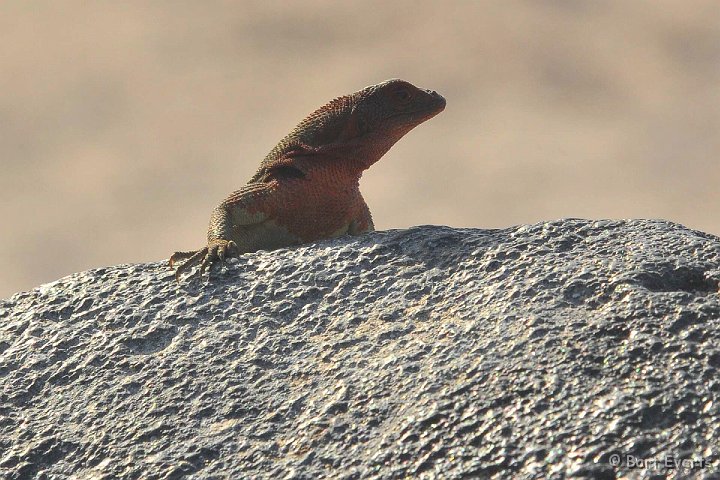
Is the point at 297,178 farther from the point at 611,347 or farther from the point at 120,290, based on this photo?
the point at 611,347

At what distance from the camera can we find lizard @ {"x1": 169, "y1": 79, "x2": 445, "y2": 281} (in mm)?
7379

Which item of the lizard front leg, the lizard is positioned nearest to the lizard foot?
the lizard front leg

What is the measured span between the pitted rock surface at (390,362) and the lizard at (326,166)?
123 centimetres

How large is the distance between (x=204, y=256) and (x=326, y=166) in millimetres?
1477

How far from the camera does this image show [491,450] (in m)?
4.40

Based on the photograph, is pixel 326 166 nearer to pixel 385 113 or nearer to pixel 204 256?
pixel 385 113

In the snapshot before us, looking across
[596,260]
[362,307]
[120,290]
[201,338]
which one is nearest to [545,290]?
[596,260]

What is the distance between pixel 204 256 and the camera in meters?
6.41

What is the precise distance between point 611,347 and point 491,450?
77cm

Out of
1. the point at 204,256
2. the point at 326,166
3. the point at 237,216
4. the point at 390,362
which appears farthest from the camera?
the point at 326,166

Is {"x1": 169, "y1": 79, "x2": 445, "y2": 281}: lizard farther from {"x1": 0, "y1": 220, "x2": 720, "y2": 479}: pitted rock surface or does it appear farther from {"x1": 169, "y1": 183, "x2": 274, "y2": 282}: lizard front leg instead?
{"x1": 0, "y1": 220, "x2": 720, "y2": 479}: pitted rock surface

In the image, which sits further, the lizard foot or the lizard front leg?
the lizard front leg

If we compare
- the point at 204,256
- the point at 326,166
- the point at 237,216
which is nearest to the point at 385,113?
the point at 326,166

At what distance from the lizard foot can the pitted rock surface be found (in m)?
0.12
